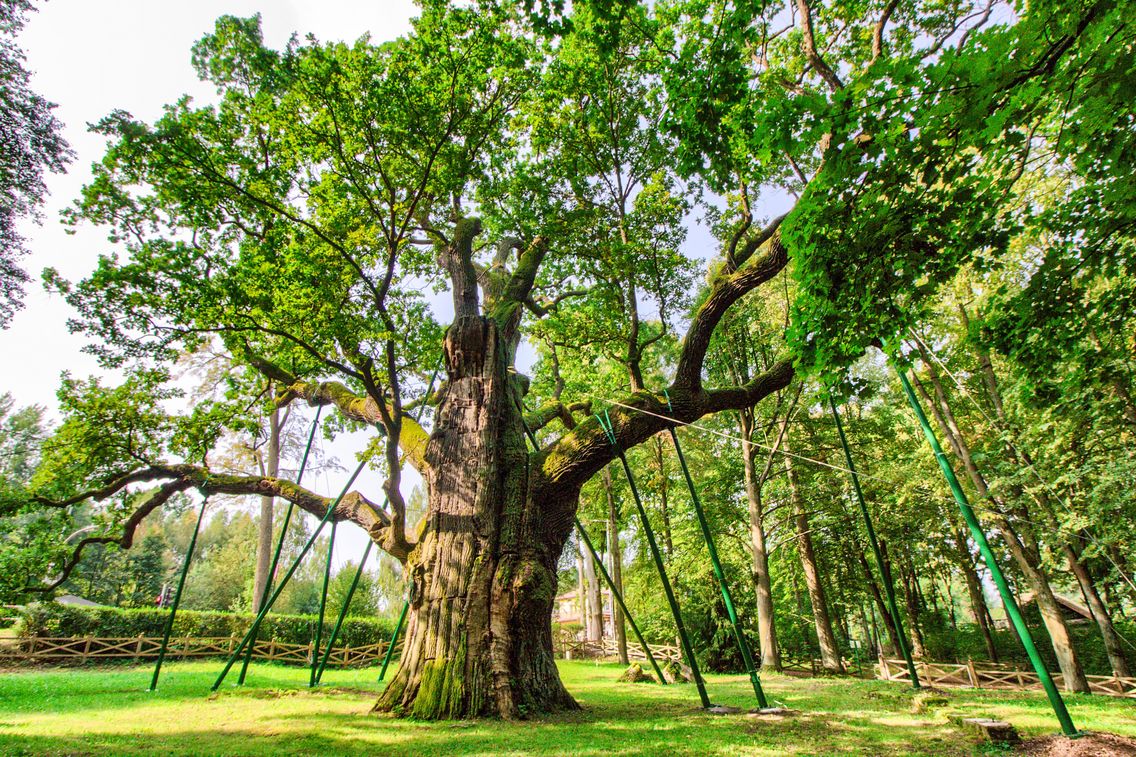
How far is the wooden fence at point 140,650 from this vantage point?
14141 mm

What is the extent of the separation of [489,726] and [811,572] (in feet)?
44.2

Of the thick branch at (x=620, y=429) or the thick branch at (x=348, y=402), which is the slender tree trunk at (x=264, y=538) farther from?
the thick branch at (x=620, y=429)

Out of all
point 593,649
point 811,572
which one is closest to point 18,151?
point 811,572

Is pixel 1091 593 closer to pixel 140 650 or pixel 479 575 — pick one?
pixel 479 575

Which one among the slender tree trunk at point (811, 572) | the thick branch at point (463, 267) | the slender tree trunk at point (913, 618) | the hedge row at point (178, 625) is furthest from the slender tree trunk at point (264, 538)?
the slender tree trunk at point (913, 618)

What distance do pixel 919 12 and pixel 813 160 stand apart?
7.83 feet

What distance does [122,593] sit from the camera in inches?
1025

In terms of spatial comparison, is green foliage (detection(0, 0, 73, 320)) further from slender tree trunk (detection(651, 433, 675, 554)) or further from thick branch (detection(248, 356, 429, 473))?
slender tree trunk (detection(651, 433, 675, 554))

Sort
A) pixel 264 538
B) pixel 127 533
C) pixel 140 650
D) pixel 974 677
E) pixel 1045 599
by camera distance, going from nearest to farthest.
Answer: pixel 127 533
pixel 1045 599
pixel 974 677
pixel 140 650
pixel 264 538

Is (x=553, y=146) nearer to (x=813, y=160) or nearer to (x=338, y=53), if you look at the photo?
(x=338, y=53)

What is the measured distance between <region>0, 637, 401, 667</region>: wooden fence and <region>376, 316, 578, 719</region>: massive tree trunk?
13.1m

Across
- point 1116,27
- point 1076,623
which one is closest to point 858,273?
point 1116,27

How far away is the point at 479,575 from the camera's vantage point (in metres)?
6.09

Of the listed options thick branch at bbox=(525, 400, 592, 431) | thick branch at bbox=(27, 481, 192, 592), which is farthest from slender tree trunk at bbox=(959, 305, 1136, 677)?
thick branch at bbox=(27, 481, 192, 592)
